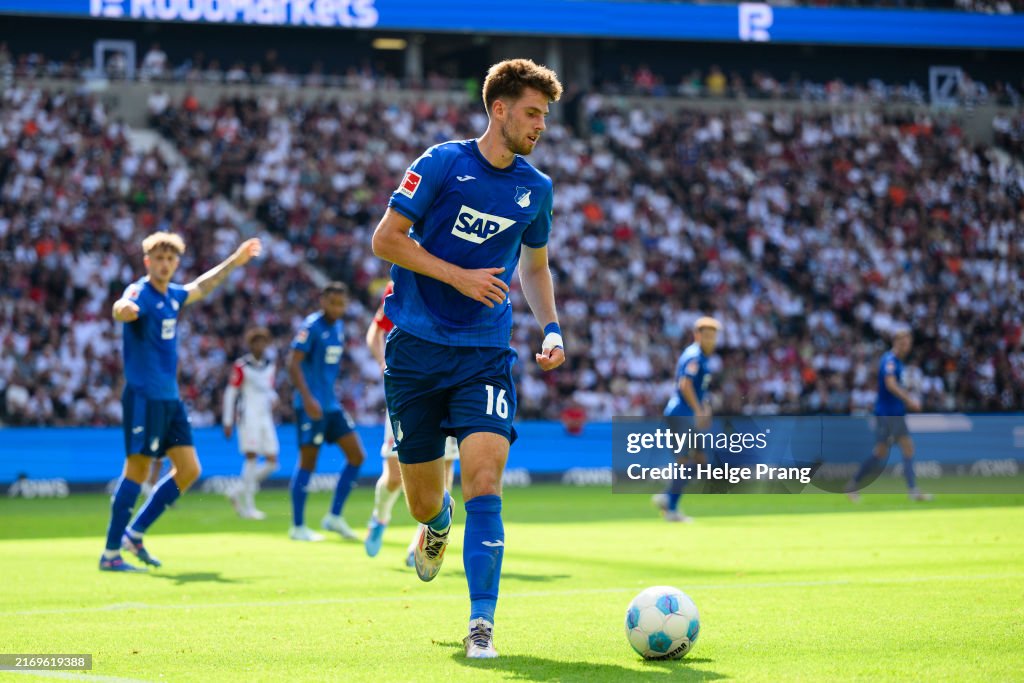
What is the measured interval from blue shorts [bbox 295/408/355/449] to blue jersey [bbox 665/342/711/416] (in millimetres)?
4523

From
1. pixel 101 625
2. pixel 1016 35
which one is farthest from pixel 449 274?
pixel 1016 35

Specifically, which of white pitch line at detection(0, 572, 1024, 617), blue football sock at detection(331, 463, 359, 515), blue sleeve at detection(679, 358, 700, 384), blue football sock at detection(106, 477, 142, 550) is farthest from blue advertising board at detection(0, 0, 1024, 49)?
white pitch line at detection(0, 572, 1024, 617)

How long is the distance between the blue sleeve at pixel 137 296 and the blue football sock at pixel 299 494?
13.0 ft

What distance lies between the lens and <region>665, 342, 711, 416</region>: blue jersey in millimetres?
17141

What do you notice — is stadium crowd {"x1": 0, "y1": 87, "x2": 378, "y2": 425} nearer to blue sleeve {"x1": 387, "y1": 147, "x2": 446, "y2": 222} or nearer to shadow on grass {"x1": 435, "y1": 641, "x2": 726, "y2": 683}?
blue sleeve {"x1": 387, "y1": 147, "x2": 446, "y2": 222}

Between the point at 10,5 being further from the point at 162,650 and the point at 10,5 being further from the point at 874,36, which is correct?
the point at 162,650

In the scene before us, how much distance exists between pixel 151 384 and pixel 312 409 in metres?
3.46

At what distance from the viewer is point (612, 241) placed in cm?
3188

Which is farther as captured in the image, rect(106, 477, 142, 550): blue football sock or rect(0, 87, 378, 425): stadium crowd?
rect(0, 87, 378, 425): stadium crowd

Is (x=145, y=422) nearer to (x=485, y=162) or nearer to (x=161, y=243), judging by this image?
(x=161, y=243)

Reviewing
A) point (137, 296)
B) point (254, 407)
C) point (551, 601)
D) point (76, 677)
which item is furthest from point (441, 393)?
point (254, 407)

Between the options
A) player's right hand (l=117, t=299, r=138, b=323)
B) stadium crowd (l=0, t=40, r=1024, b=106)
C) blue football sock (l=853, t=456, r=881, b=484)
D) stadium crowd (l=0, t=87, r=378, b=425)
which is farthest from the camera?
stadium crowd (l=0, t=40, r=1024, b=106)

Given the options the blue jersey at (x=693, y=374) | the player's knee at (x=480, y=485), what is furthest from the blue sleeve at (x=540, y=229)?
the blue jersey at (x=693, y=374)

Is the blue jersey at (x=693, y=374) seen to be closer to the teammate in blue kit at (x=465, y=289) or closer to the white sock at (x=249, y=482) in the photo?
the white sock at (x=249, y=482)
